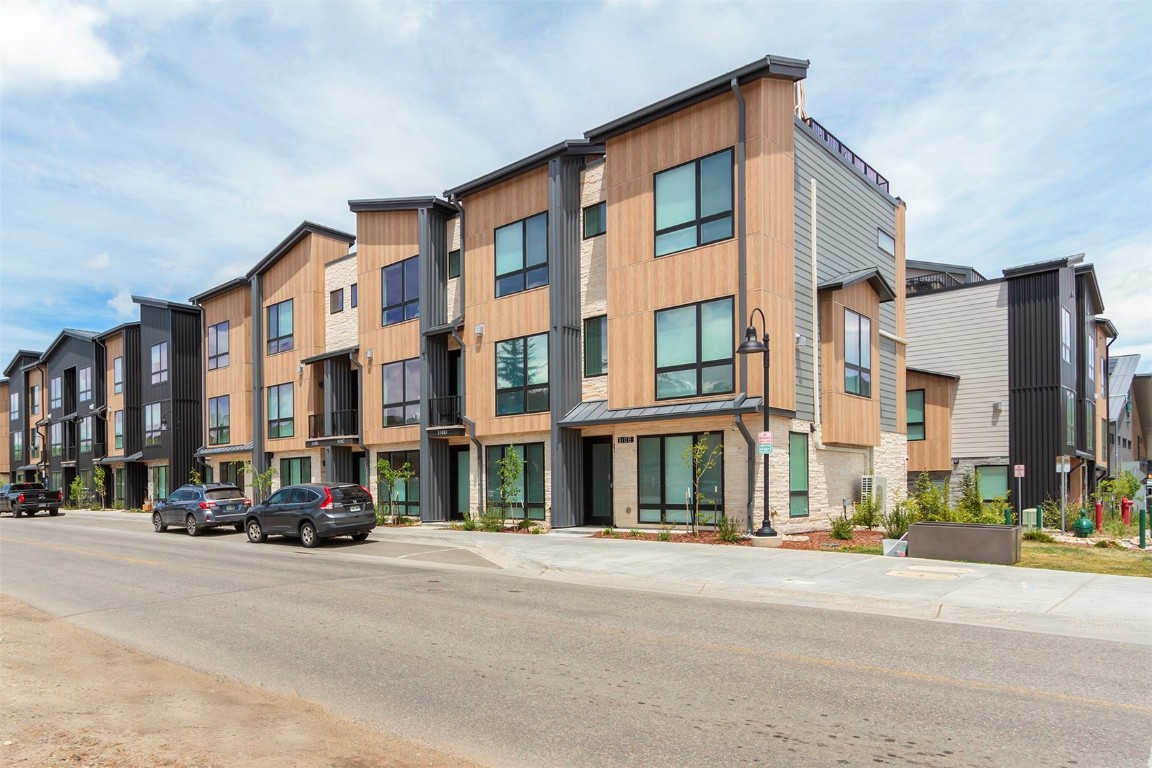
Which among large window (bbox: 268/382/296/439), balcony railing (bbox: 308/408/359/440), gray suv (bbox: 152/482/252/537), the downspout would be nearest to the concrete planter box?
the downspout

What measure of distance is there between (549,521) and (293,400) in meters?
17.1

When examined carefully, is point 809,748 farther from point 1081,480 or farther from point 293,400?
point 1081,480

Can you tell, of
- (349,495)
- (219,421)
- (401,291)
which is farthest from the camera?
(219,421)

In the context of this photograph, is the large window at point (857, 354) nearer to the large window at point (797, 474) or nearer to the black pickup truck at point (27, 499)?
the large window at point (797, 474)

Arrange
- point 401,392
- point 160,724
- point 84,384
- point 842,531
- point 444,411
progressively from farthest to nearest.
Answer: point 84,384
point 401,392
point 444,411
point 842,531
point 160,724

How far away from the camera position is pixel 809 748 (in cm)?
532

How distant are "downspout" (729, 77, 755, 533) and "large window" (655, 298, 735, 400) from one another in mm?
475

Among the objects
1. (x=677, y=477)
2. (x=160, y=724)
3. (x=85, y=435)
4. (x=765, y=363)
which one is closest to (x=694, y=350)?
(x=765, y=363)

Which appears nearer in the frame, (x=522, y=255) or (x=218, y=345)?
(x=522, y=255)

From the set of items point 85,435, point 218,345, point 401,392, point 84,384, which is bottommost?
point 85,435

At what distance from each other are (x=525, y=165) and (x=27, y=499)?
117ft

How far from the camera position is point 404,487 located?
29.9m

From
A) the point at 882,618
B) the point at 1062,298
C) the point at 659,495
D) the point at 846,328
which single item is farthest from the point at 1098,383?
the point at 882,618

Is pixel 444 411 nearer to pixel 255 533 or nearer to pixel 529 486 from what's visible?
pixel 529 486
